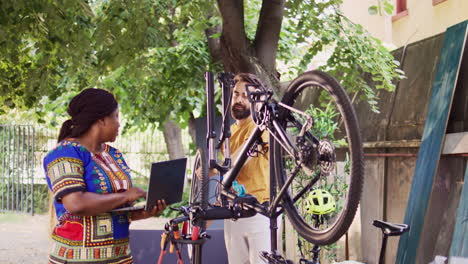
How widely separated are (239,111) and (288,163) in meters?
0.67

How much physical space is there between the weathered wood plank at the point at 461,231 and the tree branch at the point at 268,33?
146cm

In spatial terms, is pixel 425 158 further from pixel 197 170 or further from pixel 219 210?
pixel 219 210

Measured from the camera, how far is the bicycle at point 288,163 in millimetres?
1469

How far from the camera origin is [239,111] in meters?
2.80

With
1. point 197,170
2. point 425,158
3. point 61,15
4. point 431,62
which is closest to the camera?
point 197,170

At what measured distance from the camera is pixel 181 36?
21.9 feet

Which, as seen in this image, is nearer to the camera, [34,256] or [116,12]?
[116,12]

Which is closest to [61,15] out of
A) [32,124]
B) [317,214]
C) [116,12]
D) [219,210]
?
[116,12]

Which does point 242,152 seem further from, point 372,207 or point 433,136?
point 372,207

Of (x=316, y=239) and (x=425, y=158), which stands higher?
(x=425, y=158)

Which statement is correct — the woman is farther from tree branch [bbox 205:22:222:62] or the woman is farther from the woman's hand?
tree branch [bbox 205:22:222:62]

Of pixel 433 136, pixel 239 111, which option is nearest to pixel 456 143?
pixel 433 136

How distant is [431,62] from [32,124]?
10.2 meters

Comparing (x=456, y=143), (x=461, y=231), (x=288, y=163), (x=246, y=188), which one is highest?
(x=456, y=143)
